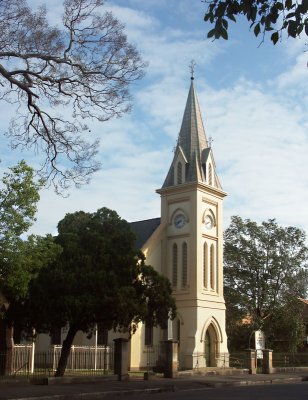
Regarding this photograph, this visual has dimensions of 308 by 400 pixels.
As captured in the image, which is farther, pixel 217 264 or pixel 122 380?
pixel 217 264

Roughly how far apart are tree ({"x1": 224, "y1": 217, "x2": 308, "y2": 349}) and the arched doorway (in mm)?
6321

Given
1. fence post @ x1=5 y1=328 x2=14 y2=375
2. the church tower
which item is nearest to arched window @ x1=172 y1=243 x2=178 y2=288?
the church tower

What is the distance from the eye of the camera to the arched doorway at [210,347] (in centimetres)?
3760

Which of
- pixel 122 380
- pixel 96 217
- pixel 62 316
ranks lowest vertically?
pixel 122 380

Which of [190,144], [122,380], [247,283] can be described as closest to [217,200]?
[190,144]

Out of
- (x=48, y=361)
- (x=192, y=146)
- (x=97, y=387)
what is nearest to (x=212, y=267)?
(x=192, y=146)

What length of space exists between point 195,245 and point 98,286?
14.6 metres

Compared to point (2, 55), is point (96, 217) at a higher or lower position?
lower

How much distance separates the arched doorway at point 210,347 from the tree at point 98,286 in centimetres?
1115

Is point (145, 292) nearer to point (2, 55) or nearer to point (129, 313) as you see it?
point (129, 313)

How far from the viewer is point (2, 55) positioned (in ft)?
50.8

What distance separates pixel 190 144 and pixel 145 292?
1761cm

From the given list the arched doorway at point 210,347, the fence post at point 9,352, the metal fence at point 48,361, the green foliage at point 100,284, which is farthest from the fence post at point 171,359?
the arched doorway at point 210,347

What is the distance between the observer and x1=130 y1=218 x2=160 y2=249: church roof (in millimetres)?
40631
